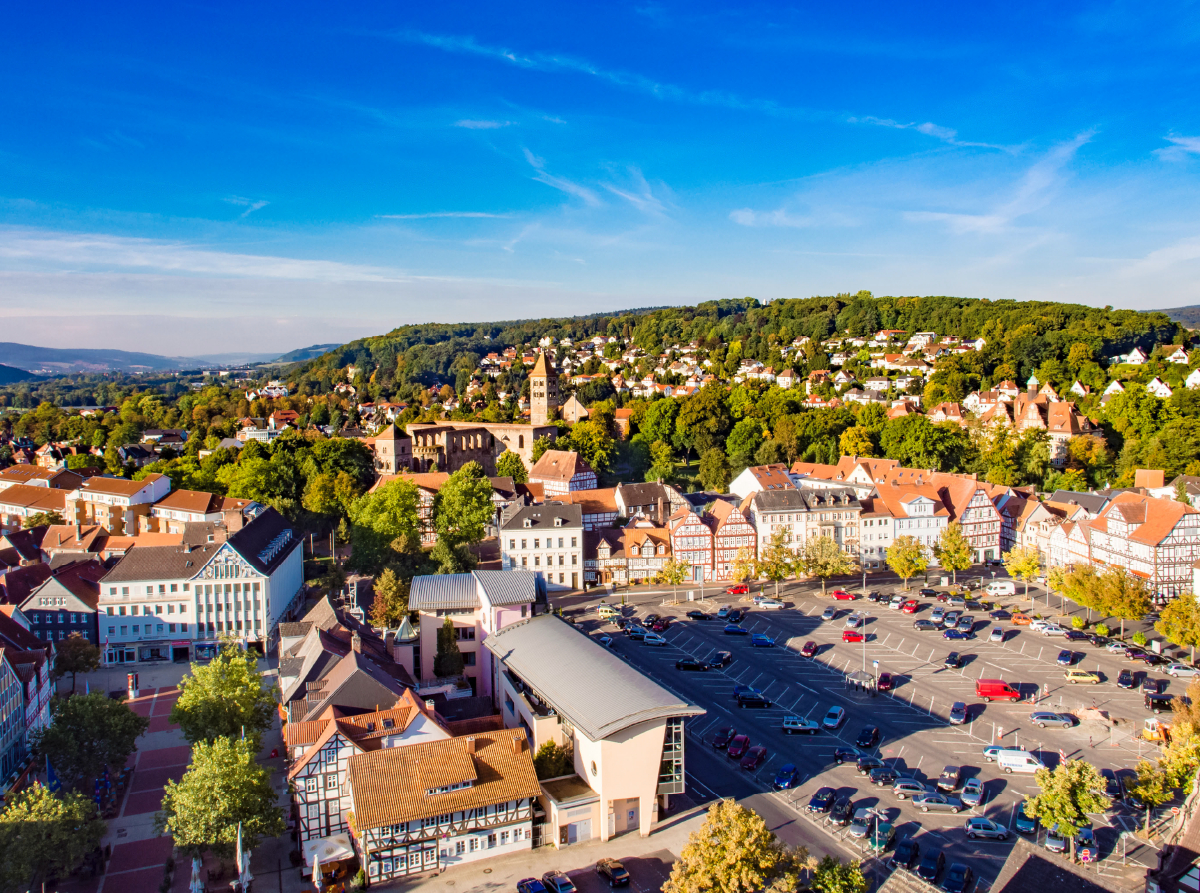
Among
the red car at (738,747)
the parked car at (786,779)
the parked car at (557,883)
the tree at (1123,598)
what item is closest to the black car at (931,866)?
the parked car at (786,779)

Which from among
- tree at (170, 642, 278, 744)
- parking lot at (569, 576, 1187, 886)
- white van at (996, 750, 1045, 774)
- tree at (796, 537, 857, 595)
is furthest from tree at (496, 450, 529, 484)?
white van at (996, 750, 1045, 774)


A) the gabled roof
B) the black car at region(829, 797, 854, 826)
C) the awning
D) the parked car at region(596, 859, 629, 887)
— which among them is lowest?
the awning

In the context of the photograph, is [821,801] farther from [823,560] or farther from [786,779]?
[823,560]

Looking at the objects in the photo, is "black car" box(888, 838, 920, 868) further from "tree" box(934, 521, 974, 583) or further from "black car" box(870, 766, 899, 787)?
"tree" box(934, 521, 974, 583)

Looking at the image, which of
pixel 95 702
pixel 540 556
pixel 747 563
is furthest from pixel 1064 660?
pixel 95 702

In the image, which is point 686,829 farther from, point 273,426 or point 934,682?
point 273,426

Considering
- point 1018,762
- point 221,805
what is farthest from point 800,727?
point 221,805

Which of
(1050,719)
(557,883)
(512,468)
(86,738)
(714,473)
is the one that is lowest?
(557,883)
